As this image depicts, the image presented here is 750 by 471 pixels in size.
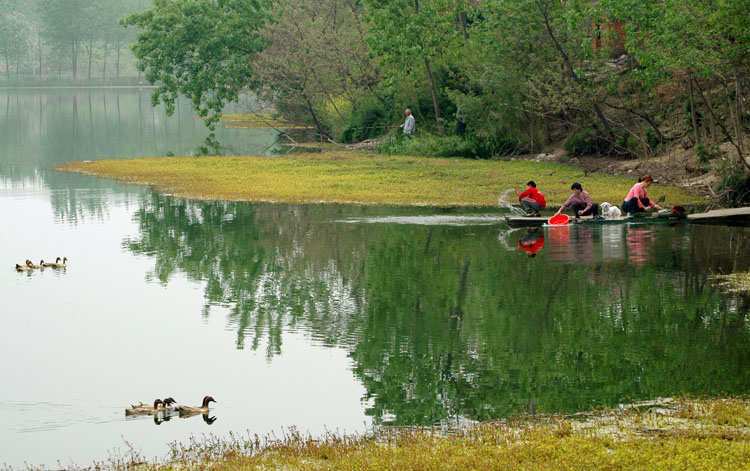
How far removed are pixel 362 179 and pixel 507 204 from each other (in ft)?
29.6

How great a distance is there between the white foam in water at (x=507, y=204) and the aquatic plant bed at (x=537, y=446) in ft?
53.5

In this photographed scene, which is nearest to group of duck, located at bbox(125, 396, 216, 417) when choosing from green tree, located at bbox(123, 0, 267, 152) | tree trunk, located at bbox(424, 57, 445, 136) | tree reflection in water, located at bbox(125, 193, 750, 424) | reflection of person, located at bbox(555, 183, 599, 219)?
tree reflection in water, located at bbox(125, 193, 750, 424)

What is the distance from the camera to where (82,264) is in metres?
22.7

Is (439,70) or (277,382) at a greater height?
(439,70)

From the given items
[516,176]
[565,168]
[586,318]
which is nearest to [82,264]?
[586,318]

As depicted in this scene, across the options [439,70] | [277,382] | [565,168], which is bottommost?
[277,382]

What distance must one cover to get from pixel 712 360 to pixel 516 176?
23420 mm

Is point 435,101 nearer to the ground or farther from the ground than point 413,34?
nearer to the ground

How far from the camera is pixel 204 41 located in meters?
57.5

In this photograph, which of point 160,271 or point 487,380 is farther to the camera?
point 160,271

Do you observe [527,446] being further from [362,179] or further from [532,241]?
[362,179]

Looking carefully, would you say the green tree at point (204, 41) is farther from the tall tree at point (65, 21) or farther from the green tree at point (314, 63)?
the tall tree at point (65, 21)

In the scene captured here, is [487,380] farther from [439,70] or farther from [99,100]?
[99,100]

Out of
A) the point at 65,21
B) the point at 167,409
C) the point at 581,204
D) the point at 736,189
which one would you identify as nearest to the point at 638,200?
the point at 581,204
